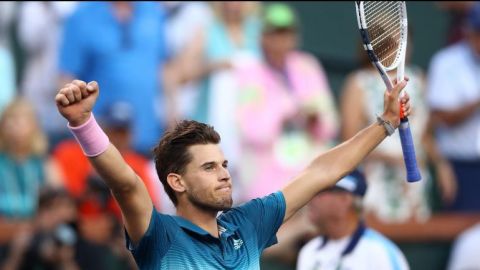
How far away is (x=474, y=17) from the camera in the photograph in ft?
34.1

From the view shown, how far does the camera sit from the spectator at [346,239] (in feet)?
23.0

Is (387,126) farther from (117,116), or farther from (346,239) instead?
(117,116)

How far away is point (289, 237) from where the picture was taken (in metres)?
9.35

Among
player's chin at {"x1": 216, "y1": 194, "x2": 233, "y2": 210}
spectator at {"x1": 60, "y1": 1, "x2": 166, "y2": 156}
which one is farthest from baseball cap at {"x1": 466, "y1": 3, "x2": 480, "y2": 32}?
player's chin at {"x1": 216, "y1": 194, "x2": 233, "y2": 210}

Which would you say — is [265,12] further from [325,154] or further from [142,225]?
[142,225]

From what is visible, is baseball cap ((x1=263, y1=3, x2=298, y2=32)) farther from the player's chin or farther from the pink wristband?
the pink wristband

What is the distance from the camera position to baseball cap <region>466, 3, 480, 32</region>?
10299 mm

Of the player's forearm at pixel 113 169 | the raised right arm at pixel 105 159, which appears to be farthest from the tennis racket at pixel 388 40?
the player's forearm at pixel 113 169

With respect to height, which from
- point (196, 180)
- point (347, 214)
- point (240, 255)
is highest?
point (196, 180)

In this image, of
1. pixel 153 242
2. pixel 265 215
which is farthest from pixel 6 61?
pixel 153 242

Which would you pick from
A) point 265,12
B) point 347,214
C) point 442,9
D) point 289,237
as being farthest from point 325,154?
point 442,9

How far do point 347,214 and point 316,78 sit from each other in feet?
10.8

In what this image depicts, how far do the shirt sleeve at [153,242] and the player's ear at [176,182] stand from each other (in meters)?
0.20

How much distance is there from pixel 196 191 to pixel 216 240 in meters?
0.23
